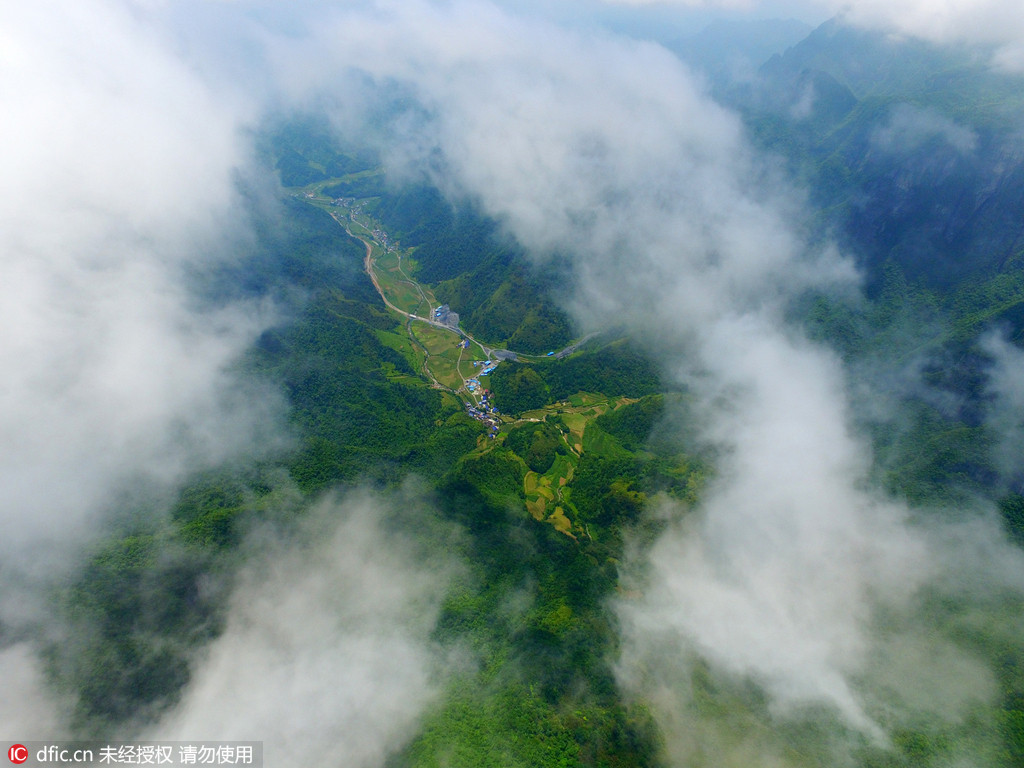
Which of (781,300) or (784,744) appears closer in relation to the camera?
(784,744)

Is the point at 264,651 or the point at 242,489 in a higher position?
the point at 242,489

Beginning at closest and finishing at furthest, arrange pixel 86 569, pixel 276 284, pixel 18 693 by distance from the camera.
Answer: pixel 18 693 → pixel 86 569 → pixel 276 284

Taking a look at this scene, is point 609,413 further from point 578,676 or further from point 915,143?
point 915,143

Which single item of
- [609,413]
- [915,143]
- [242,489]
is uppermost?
[915,143]

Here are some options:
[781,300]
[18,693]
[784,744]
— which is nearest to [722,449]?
[784,744]

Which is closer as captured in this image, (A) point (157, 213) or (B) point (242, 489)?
(B) point (242, 489)

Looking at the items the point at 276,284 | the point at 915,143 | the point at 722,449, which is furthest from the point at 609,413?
the point at 915,143

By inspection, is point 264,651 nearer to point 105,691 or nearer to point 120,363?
point 105,691

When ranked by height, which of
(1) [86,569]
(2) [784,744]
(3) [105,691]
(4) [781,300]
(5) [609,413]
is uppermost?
(4) [781,300]

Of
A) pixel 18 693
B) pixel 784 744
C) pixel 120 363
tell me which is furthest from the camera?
pixel 120 363
